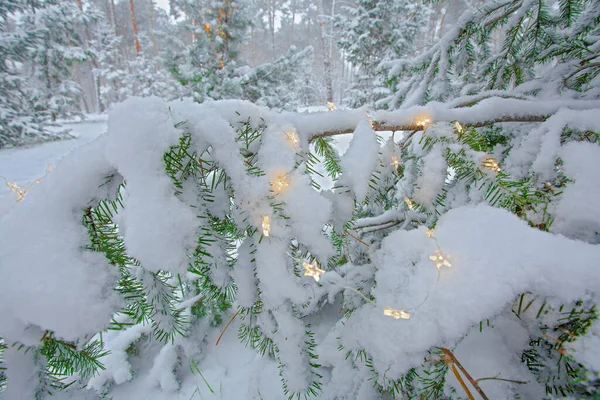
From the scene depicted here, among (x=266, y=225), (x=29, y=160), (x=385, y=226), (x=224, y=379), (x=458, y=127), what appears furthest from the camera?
(x=29, y=160)

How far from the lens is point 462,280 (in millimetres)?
772

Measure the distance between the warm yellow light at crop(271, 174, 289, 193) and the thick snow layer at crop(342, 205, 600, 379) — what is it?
0.50m

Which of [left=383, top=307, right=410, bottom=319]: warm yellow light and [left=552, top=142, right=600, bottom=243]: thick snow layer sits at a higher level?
[left=552, top=142, right=600, bottom=243]: thick snow layer

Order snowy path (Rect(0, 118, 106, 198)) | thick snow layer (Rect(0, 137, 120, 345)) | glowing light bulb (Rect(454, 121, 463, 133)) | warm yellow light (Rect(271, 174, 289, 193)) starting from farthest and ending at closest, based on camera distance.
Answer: snowy path (Rect(0, 118, 106, 198))
glowing light bulb (Rect(454, 121, 463, 133))
warm yellow light (Rect(271, 174, 289, 193))
thick snow layer (Rect(0, 137, 120, 345))

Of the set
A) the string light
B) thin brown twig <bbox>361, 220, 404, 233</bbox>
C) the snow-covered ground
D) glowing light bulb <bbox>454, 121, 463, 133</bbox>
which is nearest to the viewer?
the string light

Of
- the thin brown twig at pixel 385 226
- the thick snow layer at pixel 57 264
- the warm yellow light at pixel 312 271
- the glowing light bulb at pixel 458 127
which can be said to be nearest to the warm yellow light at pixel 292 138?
the warm yellow light at pixel 312 271

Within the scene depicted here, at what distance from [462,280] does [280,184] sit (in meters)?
0.63

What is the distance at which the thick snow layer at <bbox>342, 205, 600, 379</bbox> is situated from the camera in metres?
0.69

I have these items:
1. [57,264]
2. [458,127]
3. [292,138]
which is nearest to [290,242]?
[292,138]

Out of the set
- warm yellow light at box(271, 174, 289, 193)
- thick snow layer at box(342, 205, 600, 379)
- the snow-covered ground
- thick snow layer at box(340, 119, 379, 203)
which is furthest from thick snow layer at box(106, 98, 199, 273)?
the snow-covered ground

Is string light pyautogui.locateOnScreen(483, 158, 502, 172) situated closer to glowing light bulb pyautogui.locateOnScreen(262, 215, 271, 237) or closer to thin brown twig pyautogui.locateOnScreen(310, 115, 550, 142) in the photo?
thin brown twig pyautogui.locateOnScreen(310, 115, 550, 142)

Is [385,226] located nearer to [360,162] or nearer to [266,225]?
[360,162]

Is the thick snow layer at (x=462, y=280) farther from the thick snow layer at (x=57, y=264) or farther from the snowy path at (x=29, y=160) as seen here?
the snowy path at (x=29, y=160)

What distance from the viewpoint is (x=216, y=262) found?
2.94 ft
